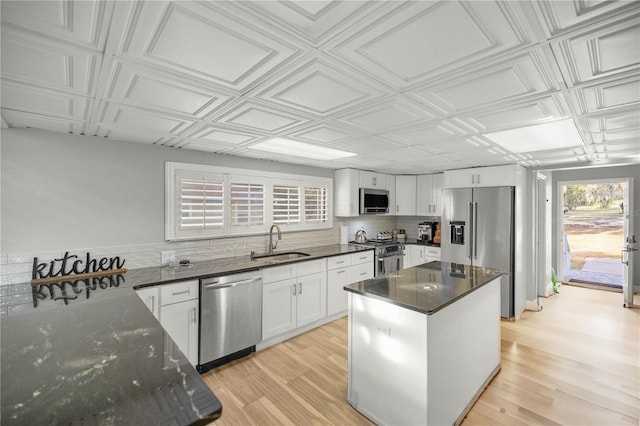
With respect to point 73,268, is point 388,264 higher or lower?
lower

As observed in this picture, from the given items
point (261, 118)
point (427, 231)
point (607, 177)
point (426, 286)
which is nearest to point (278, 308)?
point (426, 286)

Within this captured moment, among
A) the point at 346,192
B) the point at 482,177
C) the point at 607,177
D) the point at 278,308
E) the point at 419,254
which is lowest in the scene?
the point at 278,308

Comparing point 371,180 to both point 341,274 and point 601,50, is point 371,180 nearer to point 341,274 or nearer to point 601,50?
point 341,274

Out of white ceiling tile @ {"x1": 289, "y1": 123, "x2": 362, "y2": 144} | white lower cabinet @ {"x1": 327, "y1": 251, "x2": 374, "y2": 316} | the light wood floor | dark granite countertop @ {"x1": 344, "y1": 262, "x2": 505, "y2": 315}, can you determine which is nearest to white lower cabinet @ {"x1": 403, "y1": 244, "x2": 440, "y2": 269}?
white lower cabinet @ {"x1": 327, "y1": 251, "x2": 374, "y2": 316}

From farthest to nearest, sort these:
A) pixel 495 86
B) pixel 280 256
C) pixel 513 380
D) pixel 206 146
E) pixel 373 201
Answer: pixel 373 201
pixel 280 256
pixel 206 146
pixel 513 380
pixel 495 86

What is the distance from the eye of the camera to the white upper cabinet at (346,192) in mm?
4684

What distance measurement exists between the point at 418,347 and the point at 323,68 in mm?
1736

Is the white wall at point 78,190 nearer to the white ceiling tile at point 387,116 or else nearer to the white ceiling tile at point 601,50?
the white ceiling tile at point 387,116

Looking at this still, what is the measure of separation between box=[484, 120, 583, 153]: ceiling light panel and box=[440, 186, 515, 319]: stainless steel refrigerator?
108 cm

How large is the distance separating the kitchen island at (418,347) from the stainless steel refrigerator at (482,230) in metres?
1.90

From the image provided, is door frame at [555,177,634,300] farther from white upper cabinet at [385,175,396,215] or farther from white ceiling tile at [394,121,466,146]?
white ceiling tile at [394,121,466,146]

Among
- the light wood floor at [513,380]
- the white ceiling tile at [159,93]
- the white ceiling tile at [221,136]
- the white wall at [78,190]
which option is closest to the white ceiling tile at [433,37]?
the white ceiling tile at [159,93]

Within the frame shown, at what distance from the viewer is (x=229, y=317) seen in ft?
9.37

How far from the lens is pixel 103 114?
6.76ft
